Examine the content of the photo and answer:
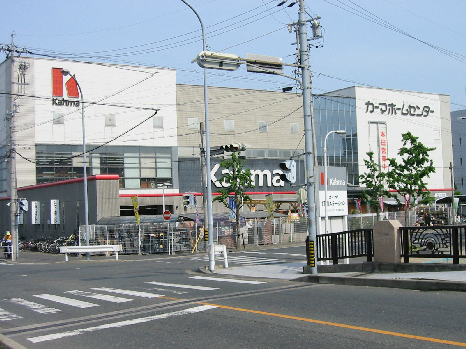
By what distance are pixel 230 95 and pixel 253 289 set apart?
53.3 metres

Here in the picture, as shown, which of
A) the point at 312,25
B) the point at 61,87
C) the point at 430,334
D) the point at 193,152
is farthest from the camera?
the point at 193,152

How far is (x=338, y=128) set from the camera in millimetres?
72812

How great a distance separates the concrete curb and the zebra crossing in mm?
2040

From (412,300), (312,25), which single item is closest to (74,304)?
(412,300)

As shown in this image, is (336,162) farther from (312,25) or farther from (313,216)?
(313,216)

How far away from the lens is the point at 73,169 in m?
57.4

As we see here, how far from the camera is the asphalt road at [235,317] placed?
8.54m

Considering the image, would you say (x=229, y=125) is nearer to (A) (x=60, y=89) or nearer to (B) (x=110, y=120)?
(B) (x=110, y=120)

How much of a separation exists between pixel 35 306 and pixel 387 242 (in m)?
10.3

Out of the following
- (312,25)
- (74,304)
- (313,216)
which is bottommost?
(74,304)

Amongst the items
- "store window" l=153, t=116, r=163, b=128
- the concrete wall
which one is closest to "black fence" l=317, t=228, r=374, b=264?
the concrete wall

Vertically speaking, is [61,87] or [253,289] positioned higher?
[61,87]

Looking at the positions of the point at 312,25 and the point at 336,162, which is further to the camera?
the point at 336,162

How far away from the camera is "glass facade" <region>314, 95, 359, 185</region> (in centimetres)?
7181
